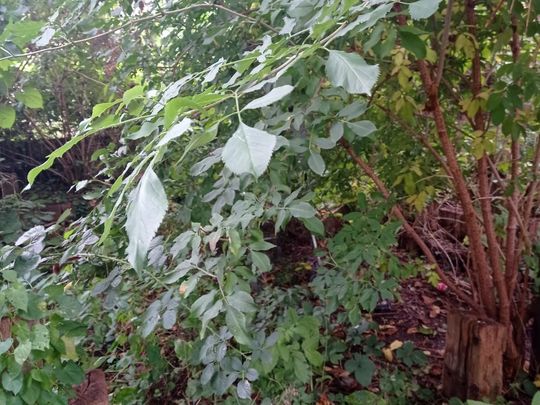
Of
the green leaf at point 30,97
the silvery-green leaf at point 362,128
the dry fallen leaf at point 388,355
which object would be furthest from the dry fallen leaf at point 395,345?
the green leaf at point 30,97

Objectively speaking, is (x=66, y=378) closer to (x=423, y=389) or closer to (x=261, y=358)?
(x=261, y=358)

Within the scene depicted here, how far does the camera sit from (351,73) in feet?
1.86

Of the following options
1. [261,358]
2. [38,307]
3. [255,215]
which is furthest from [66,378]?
[255,215]

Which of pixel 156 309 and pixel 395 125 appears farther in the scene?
pixel 395 125

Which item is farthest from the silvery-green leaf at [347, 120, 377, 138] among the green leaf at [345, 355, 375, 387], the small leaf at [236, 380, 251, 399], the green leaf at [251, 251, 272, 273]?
the green leaf at [345, 355, 375, 387]

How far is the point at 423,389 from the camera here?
203 cm

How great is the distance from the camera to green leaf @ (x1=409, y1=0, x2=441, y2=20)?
596 mm

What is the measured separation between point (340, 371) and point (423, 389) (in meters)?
0.39

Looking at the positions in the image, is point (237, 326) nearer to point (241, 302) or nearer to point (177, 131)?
point (241, 302)

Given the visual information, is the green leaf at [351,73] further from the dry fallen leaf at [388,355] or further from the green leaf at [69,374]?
the dry fallen leaf at [388,355]

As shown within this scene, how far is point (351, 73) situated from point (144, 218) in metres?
0.32

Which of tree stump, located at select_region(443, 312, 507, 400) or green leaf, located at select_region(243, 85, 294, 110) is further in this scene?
tree stump, located at select_region(443, 312, 507, 400)

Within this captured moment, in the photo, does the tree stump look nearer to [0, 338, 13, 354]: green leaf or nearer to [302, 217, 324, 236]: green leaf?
[302, 217, 324, 236]: green leaf

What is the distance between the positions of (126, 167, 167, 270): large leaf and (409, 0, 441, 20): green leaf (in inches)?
16.5
